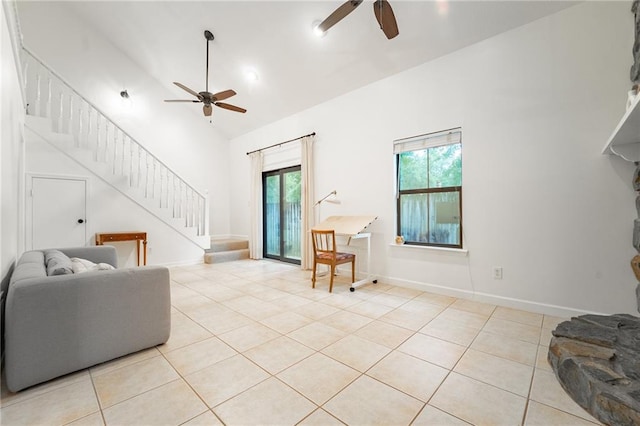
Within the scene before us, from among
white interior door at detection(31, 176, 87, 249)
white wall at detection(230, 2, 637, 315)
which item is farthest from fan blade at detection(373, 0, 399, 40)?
white interior door at detection(31, 176, 87, 249)

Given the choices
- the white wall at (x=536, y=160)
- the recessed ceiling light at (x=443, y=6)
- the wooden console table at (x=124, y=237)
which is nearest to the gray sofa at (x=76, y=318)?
the wooden console table at (x=124, y=237)

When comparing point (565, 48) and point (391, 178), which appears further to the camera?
point (391, 178)

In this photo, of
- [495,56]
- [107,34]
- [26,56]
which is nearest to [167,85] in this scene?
[107,34]

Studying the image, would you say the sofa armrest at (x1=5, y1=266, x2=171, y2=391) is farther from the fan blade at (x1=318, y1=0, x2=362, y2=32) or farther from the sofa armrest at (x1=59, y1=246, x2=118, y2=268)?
the fan blade at (x1=318, y1=0, x2=362, y2=32)

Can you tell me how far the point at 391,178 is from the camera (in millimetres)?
4074

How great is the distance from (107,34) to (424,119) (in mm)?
6417

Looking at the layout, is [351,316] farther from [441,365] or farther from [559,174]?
[559,174]

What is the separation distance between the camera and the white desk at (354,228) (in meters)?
3.81

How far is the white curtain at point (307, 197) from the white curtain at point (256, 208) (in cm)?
165

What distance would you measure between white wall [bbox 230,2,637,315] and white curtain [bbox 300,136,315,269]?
5.30 ft

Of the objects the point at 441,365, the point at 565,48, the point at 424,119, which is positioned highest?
the point at 565,48

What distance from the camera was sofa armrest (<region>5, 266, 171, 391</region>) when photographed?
1.63 meters

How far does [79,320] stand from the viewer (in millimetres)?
1839

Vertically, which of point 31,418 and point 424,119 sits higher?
point 424,119
